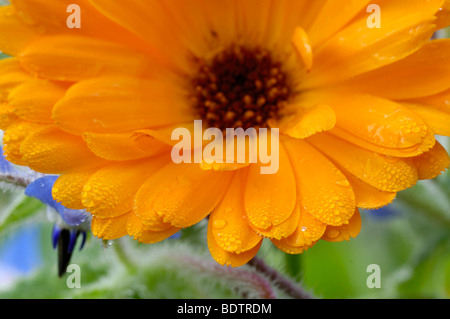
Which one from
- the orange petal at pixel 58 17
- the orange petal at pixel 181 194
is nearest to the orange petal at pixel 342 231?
the orange petal at pixel 181 194

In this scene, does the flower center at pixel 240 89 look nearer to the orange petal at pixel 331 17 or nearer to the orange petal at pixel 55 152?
the orange petal at pixel 331 17

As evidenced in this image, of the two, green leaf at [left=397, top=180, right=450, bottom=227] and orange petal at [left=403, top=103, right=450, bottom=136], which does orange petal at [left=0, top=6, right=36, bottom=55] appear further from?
green leaf at [left=397, top=180, right=450, bottom=227]

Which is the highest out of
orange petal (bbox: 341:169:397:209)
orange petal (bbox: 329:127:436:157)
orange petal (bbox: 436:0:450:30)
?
orange petal (bbox: 436:0:450:30)

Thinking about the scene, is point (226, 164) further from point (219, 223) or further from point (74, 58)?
point (74, 58)

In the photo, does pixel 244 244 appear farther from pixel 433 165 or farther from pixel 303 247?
pixel 433 165

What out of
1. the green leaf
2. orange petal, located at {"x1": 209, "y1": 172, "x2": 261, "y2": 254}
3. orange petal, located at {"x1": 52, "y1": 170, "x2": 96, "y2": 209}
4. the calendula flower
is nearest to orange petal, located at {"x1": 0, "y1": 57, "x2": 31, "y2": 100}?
the calendula flower

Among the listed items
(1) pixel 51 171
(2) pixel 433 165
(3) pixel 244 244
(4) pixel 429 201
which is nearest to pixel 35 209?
(1) pixel 51 171
